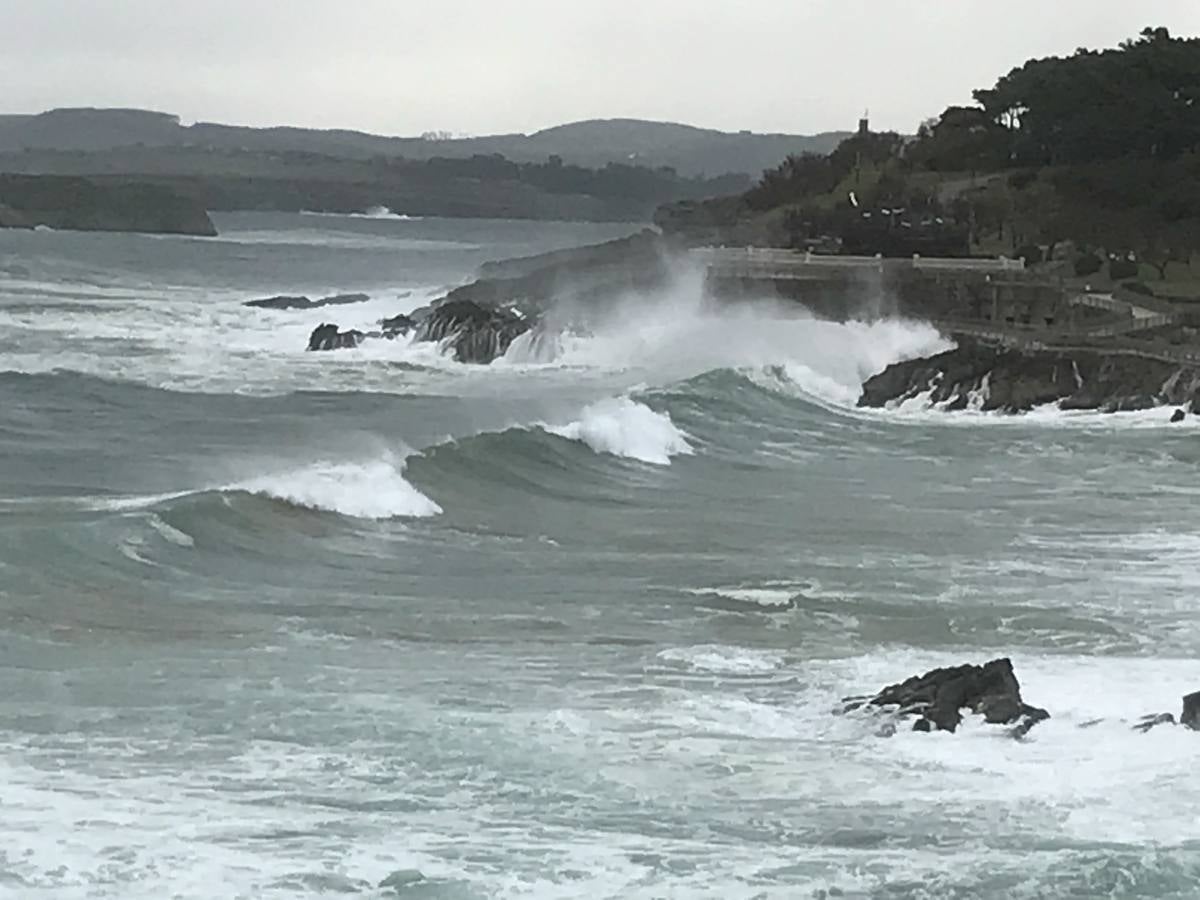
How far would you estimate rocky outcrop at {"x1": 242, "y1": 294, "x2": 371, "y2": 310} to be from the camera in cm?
6975

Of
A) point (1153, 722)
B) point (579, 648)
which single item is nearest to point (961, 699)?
point (1153, 722)

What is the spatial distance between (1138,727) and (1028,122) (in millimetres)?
63300

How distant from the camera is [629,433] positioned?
104 ft

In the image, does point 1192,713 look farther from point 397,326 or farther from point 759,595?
point 397,326

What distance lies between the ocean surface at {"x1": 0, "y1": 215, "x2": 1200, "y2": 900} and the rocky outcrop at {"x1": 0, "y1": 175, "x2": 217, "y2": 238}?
4501 inches

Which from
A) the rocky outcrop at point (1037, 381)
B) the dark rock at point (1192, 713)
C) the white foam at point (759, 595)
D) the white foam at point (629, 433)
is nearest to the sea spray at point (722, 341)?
the rocky outcrop at point (1037, 381)

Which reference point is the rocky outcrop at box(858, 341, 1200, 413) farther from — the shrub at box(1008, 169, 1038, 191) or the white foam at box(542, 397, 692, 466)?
the shrub at box(1008, 169, 1038, 191)

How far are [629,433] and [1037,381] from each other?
12561 millimetres

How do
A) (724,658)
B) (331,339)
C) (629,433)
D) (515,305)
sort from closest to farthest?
(724,658), (629,433), (331,339), (515,305)

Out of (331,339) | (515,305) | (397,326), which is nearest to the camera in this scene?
(331,339)

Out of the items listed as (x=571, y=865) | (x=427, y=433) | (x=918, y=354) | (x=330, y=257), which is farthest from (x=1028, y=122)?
(x=571, y=865)

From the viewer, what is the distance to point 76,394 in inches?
1474

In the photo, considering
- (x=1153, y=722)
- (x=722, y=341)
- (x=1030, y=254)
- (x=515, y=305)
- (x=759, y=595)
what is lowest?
(x=759, y=595)

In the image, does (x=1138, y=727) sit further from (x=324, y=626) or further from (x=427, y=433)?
(x=427, y=433)
